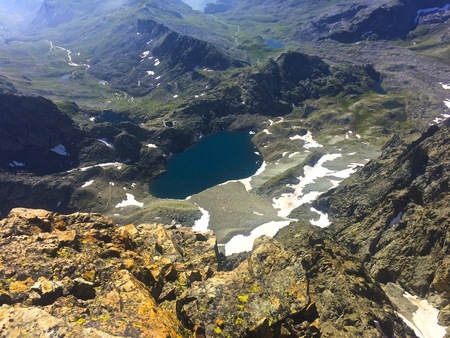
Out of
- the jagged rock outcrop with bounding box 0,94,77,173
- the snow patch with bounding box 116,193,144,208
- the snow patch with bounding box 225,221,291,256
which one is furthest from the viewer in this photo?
the jagged rock outcrop with bounding box 0,94,77,173

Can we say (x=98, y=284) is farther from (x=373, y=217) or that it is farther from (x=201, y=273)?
(x=373, y=217)

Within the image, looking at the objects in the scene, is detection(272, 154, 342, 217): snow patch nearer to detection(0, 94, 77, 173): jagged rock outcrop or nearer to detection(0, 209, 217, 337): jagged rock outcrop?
detection(0, 209, 217, 337): jagged rock outcrop

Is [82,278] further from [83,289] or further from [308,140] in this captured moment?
[308,140]

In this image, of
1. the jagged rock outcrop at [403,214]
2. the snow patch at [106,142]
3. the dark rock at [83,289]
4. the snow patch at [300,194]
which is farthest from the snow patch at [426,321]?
the snow patch at [106,142]

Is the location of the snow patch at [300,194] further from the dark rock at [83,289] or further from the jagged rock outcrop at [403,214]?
the dark rock at [83,289]

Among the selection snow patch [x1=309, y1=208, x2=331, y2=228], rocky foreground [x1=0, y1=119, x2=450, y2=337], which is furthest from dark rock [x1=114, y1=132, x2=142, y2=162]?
rocky foreground [x1=0, y1=119, x2=450, y2=337]

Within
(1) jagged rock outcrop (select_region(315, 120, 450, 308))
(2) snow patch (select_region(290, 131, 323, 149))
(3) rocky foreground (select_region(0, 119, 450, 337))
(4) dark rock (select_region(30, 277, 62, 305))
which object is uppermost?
(4) dark rock (select_region(30, 277, 62, 305))

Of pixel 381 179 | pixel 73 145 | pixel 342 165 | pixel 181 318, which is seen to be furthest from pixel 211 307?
pixel 73 145
